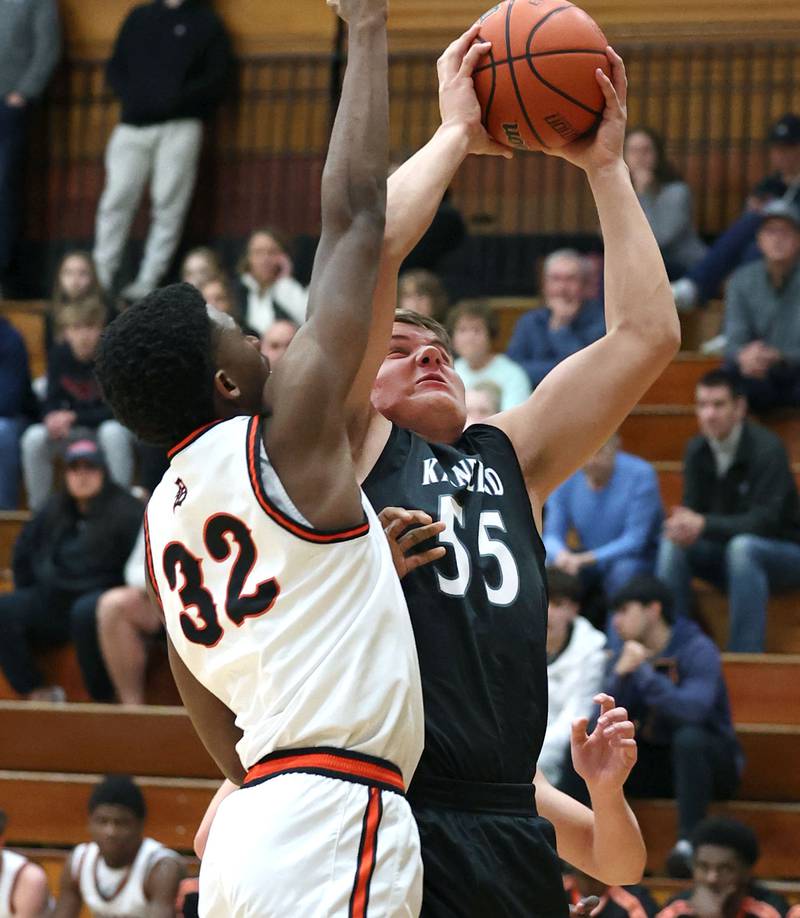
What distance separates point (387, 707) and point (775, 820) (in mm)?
4491

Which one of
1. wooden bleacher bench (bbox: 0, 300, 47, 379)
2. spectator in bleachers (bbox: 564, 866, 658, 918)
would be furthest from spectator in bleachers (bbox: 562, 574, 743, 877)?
wooden bleacher bench (bbox: 0, 300, 47, 379)

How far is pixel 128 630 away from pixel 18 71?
5.39 m

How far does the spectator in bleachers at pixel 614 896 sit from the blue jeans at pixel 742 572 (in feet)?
5.37

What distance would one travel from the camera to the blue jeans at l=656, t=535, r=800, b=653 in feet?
24.2

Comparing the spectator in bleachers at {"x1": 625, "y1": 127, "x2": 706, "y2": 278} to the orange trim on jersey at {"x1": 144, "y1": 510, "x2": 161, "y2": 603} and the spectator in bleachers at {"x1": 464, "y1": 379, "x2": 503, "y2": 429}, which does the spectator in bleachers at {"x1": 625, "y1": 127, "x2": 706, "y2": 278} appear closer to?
the spectator in bleachers at {"x1": 464, "y1": 379, "x2": 503, "y2": 429}

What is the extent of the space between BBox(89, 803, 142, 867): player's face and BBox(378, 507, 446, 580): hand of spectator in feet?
13.4

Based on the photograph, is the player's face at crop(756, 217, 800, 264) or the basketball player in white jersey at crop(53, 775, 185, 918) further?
the player's face at crop(756, 217, 800, 264)

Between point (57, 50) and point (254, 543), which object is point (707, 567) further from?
point (57, 50)

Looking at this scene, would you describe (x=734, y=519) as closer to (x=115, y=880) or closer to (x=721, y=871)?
(x=721, y=871)

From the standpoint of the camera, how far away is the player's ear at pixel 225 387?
2896mm

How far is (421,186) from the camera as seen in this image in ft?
Result: 10.5

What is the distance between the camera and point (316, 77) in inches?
459

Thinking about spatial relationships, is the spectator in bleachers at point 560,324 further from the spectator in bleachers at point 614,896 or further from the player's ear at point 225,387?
the player's ear at point 225,387

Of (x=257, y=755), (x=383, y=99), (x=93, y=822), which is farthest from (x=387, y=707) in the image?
(x=93, y=822)
